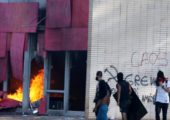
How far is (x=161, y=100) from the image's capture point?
48.6 feet

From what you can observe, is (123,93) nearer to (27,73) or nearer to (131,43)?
(131,43)

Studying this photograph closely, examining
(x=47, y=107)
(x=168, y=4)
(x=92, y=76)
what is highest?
(x=168, y=4)

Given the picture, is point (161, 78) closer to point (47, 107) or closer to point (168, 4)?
point (168, 4)

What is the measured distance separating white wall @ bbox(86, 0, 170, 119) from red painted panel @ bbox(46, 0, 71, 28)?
1.21 metres

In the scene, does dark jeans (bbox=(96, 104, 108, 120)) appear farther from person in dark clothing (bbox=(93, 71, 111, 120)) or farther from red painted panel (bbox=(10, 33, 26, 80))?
red painted panel (bbox=(10, 33, 26, 80))

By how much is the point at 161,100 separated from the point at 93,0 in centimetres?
484

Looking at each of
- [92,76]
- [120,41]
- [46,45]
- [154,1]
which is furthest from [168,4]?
[46,45]

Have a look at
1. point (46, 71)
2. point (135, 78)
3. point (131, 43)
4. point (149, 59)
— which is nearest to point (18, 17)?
point (46, 71)

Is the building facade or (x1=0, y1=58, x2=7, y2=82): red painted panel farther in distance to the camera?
(x1=0, y1=58, x2=7, y2=82): red painted panel

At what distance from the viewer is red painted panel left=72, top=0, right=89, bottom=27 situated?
61.4 ft

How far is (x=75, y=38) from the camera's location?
61.2 ft

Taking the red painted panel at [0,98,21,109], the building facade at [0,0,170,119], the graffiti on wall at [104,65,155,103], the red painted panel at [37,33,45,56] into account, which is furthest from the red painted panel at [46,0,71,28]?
the red painted panel at [0,98,21,109]

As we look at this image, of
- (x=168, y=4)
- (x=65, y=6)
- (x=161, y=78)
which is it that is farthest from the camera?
(x=65, y=6)

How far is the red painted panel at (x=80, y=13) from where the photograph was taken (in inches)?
737
